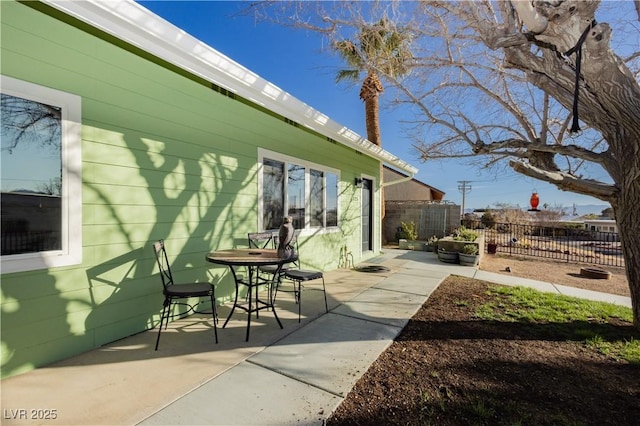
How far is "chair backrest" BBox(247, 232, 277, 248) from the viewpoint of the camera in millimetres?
4141

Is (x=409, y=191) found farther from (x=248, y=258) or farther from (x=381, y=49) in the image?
(x=248, y=258)

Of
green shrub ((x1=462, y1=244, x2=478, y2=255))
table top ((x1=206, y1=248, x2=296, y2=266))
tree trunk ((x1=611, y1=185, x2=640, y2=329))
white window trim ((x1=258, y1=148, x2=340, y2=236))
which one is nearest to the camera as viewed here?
table top ((x1=206, y1=248, x2=296, y2=266))

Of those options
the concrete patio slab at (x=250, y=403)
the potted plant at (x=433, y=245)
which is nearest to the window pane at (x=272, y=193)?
the concrete patio slab at (x=250, y=403)

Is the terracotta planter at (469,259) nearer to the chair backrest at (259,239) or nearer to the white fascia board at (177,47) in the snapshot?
the chair backrest at (259,239)

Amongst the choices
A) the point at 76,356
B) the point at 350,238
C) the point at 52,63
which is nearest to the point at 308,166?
the point at 350,238

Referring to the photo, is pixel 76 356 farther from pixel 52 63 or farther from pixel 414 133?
pixel 414 133

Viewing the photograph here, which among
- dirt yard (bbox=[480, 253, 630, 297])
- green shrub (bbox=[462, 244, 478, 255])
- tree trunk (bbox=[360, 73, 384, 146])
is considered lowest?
dirt yard (bbox=[480, 253, 630, 297])

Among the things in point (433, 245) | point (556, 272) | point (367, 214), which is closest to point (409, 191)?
point (433, 245)

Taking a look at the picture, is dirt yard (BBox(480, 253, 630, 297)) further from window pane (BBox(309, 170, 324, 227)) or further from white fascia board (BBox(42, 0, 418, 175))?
white fascia board (BBox(42, 0, 418, 175))

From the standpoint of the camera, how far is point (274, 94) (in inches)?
150

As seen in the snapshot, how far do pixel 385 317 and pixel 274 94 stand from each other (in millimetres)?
3050

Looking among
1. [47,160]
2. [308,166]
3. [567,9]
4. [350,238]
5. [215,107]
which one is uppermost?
[567,9]

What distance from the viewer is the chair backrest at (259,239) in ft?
13.6

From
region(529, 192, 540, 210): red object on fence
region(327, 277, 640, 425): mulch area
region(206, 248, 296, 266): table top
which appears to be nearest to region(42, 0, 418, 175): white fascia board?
region(206, 248, 296, 266): table top
